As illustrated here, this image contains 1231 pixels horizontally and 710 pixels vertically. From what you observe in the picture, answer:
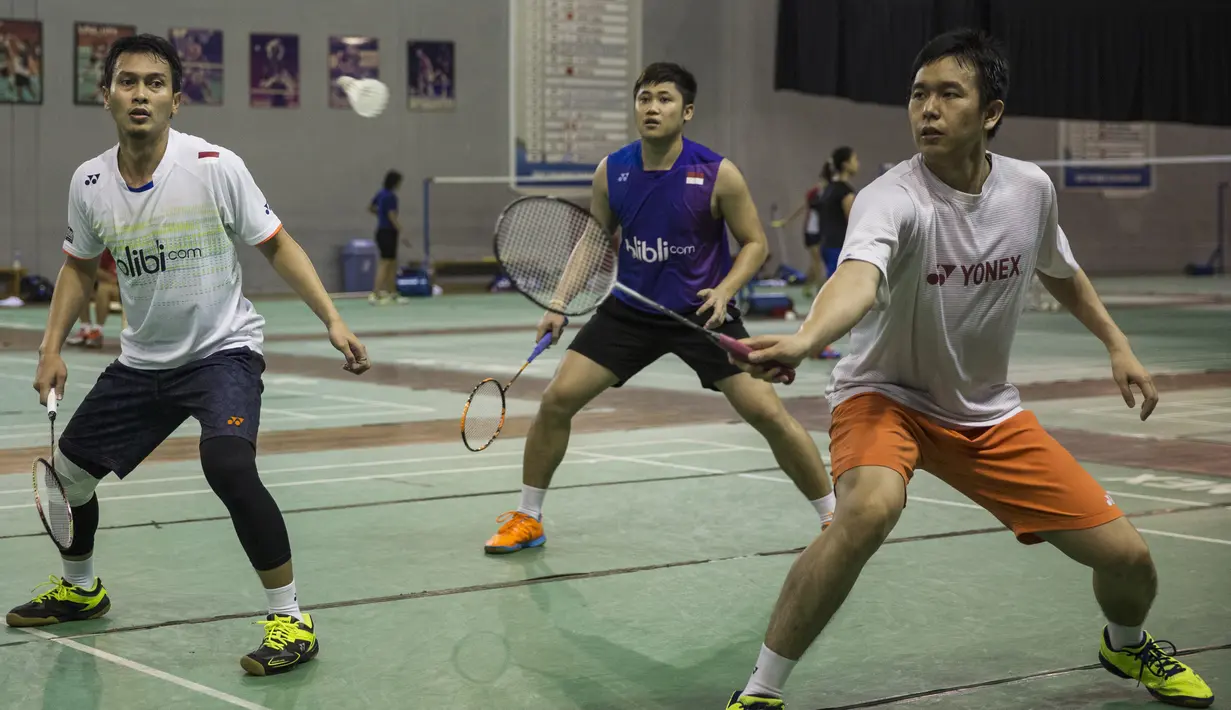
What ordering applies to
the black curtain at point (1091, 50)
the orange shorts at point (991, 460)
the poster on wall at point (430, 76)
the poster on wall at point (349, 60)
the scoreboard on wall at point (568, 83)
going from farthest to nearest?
the scoreboard on wall at point (568, 83), the poster on wall at point (430, 76), the poster on wall at point (349, 60), the black curtain at point (1091, 50), the orange shorts at point (991, 460)

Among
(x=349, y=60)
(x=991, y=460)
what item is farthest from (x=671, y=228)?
(x=349, y=60)

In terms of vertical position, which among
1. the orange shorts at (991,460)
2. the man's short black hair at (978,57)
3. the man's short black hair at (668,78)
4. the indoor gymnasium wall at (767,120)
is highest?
the indoor gymnasium wall at (767,120)

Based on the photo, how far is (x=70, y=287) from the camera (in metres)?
5.11

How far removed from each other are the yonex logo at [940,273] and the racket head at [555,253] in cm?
161

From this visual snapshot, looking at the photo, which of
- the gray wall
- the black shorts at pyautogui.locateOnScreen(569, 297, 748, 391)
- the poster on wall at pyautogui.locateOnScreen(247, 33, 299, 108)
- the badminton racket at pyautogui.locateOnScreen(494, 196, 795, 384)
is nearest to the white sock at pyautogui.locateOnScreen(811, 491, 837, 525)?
the black shorts at pyautogui.locateOnScreen(569, 297, 748, 391)

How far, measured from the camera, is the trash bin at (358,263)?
26.5m

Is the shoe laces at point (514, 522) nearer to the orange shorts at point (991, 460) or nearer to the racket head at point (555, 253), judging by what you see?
the racket head at point (555, 253)

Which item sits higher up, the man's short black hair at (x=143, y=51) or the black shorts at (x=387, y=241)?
the man's short black hair at (x=143, y=51)

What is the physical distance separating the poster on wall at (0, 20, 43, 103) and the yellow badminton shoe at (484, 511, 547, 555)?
20.0 metres

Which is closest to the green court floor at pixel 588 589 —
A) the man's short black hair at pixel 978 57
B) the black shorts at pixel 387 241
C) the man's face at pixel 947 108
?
the man's face at pixel 947 108

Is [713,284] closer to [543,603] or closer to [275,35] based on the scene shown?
[543,603]

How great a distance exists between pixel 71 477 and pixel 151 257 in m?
0.76

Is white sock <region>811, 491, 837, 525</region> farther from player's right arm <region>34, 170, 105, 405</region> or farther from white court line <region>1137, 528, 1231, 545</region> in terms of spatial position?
player's right arm <region>34, 170, 105, 405</region>

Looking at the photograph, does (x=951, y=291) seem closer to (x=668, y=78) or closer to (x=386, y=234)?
(x=668, y=78)
